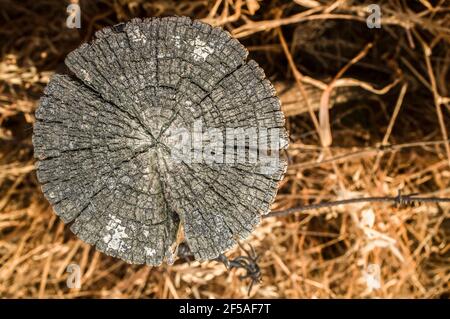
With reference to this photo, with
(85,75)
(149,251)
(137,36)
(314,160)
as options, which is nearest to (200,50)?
(137,36)

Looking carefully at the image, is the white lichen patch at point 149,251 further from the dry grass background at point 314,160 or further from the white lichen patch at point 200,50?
the dry grass background at point 314,160

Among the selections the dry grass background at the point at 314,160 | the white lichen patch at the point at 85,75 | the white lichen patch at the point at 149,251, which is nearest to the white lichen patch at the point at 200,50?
the white lichen patch at the point at 85,75

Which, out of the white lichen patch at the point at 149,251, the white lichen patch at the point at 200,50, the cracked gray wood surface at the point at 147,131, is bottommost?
the white lichen patch at the point at 149,251

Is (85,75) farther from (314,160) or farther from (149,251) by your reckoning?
(314,160)

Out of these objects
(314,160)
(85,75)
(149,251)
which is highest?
(314,160)

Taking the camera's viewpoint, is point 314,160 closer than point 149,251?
No

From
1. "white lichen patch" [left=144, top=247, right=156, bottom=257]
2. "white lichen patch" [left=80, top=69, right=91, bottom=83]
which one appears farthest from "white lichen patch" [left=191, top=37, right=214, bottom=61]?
"white lichen patch" [left=144, top=247, right=156, bottom=257]

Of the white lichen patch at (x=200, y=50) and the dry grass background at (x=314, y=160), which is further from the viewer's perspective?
the dry grass background at (x=314, y=160)
